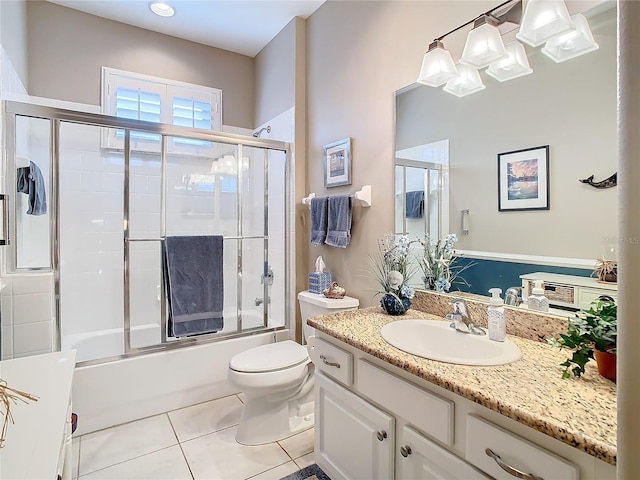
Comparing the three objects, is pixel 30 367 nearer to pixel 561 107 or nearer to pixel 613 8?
pixel 561 107

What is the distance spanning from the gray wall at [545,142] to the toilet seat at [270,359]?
1115mm

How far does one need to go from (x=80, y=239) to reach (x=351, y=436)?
2387mm

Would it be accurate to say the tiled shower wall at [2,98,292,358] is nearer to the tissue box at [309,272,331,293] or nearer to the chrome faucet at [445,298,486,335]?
the tissue box at [309,272,331,293]

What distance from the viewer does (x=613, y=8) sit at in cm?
113

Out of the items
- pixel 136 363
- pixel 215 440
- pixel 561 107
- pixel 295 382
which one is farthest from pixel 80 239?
pixel 561 107

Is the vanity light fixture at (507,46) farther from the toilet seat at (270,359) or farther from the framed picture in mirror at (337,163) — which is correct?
the toilet seat at (270,359)

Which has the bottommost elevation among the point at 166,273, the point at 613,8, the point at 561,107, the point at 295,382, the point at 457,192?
the point at 295,382

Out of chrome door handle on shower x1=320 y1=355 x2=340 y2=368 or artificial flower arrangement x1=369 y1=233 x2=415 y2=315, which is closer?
chrome door handle on shower x1=320 y1=355 x2=340 y2=368

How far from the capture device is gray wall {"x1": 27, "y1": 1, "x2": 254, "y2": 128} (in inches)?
98.3

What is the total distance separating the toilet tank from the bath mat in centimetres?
78

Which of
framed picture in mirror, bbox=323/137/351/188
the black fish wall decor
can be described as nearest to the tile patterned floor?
framed picture in mirror, bbox=323/137/351/188

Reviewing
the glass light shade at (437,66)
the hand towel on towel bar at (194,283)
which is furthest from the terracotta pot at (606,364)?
the hand towel on towel bar at (194,283)

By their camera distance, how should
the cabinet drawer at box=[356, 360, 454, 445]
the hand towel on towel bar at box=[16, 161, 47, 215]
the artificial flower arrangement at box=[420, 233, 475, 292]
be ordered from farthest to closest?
the hand towel on towel bar at box=[16, 161, 47, 215] → the artificial flower arrangement at box=[420, 233, 475, 292] → the cabinet drawer at box=[356, 360, 454, 445]

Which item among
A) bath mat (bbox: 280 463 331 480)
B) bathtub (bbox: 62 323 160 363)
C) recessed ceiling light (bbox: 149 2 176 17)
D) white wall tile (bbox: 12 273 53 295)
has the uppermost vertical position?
recessed ceiling light (bbox: 149 2 176 17)
